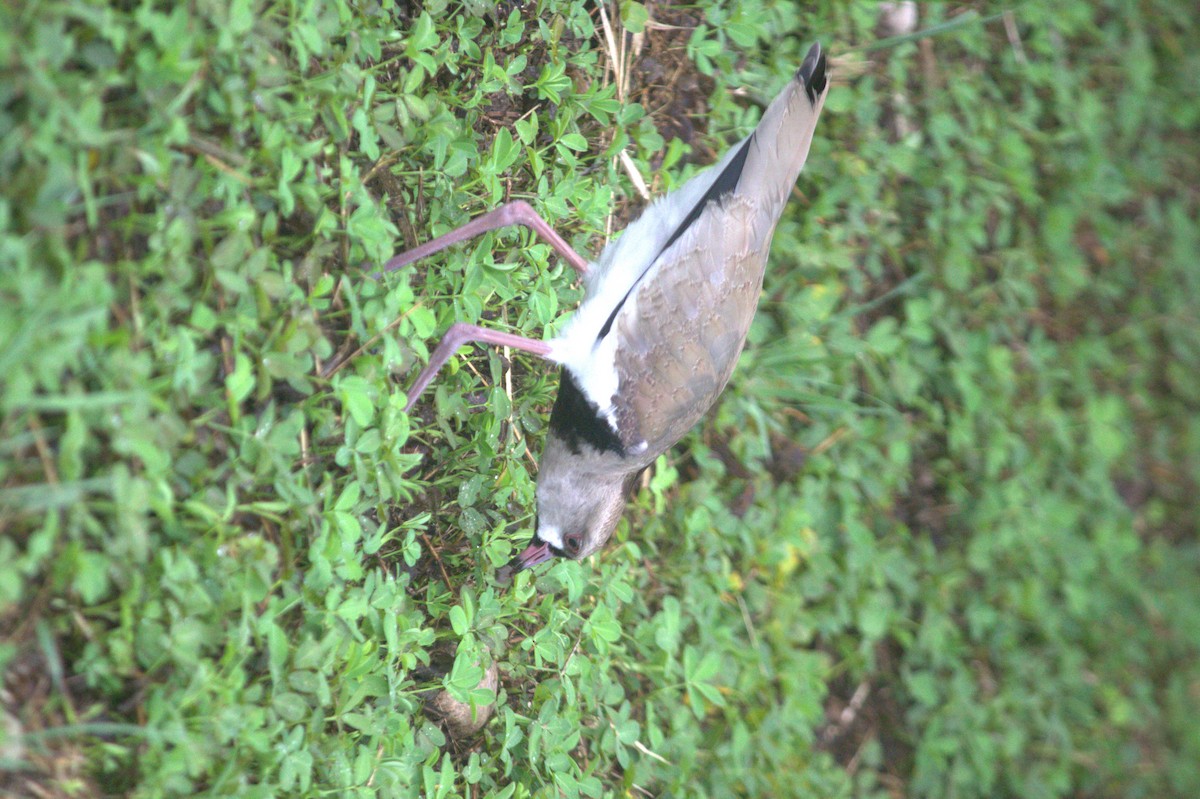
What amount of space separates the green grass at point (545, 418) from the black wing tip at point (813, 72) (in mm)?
613

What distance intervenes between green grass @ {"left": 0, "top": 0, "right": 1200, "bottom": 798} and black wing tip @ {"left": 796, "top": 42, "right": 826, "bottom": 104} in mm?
613

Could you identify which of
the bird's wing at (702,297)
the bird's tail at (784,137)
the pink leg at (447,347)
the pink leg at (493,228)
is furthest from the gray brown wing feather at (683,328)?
the pink leg at (447,347)

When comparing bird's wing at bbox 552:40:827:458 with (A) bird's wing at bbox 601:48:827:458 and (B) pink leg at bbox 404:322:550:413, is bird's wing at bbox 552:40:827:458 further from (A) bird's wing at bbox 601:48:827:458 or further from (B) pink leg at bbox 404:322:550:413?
(B) pink leg at bbox 404:322:550:413

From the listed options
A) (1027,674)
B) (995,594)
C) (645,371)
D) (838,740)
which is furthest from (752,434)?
(1027,674)

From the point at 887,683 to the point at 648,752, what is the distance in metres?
1.83

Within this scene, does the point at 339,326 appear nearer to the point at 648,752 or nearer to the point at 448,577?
the point at 448,577

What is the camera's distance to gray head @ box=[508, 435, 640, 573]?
3111mm

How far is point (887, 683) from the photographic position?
4777 millimetres

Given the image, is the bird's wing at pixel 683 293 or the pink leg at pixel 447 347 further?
the bird's wing at pixel 683 293

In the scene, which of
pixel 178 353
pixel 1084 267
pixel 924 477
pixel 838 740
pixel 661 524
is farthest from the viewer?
pixel 1084 267

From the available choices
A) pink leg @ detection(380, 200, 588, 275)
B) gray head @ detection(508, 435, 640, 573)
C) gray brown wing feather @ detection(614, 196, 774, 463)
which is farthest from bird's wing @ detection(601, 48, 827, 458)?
pink leg @ detection(380, 200, 588, 275)

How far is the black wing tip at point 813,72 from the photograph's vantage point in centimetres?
336

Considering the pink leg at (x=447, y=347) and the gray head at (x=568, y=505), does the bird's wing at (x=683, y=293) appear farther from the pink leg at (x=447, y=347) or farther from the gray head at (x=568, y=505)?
the pink leg at (x=447, y=347)

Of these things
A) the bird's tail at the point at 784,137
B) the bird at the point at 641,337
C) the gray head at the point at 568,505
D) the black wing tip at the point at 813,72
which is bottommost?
the gray head at the point at 568,505
